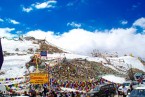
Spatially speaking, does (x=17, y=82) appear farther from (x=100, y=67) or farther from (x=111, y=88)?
(x=100, y=67)

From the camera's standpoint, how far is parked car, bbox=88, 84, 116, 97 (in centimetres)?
4136

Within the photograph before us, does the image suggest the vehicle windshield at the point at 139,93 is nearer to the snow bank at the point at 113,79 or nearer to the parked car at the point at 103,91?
the parked car at the point at 103,91

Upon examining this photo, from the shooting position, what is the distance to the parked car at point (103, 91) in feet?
136

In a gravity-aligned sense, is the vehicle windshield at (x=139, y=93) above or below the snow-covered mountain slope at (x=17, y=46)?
below

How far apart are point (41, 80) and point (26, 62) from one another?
26442 mm

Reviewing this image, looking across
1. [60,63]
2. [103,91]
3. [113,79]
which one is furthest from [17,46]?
[103,91]

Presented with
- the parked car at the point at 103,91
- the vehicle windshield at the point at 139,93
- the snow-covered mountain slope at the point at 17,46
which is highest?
the snow-covered mountain slope at the point at 17,46

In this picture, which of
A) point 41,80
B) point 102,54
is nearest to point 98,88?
point 41,80

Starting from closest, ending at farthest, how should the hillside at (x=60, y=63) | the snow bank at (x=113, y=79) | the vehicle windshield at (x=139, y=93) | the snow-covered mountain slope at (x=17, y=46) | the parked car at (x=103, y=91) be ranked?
the vehicle windshield at (x=139, y=93)
the parked car at (x=103, y=91)
the hillside at (x=60, y=63)
the snow bank at (x=113, y=79)
the snow-covered mountain slope at (x=17, y=46)

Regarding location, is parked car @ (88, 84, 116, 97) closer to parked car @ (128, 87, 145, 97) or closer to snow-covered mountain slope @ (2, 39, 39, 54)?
parked car @ (128, 87, 145, 97)

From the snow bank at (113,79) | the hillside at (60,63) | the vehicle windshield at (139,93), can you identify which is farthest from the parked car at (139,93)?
the snow bank at (113,79)

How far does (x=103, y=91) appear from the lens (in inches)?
1678

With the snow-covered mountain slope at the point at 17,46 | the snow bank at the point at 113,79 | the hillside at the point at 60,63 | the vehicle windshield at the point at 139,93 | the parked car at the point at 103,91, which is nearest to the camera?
the vehicle windshield at the point at 139,93

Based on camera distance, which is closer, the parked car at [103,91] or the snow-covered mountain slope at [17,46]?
the parked car at [103,91]
